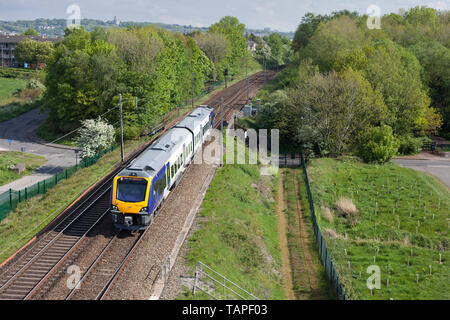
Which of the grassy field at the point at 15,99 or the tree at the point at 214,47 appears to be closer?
the grassy field at the point at 15,99

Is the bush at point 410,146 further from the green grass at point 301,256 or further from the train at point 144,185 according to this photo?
the train at point 144,185

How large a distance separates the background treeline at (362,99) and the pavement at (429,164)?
1813 mm

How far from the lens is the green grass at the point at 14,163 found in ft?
143

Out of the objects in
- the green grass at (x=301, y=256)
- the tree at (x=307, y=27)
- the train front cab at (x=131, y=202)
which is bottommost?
the green grass at (x=301, y=256)

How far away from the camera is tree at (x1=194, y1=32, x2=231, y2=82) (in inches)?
4053

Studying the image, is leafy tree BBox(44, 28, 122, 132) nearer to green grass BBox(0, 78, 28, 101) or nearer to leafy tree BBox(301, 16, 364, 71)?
leafy tree BBox(301, 16, 364, 71)

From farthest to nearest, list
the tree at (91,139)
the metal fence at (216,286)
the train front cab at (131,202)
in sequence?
1. the tree at (91,139)
2. the train front cab at (131,202)
3. the metal fence at (216,286)

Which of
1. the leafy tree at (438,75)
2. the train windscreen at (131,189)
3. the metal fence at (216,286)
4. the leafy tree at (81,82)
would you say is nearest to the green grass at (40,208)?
the train windscreen at (131,189)

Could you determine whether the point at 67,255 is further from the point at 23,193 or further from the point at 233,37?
the point at 233,37

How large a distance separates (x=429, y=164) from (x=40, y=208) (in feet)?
133

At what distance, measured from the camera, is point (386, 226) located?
30.4m

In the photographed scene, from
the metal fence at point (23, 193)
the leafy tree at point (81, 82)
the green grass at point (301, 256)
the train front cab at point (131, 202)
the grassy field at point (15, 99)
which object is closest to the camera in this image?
the train front cab at point (131, 202)
